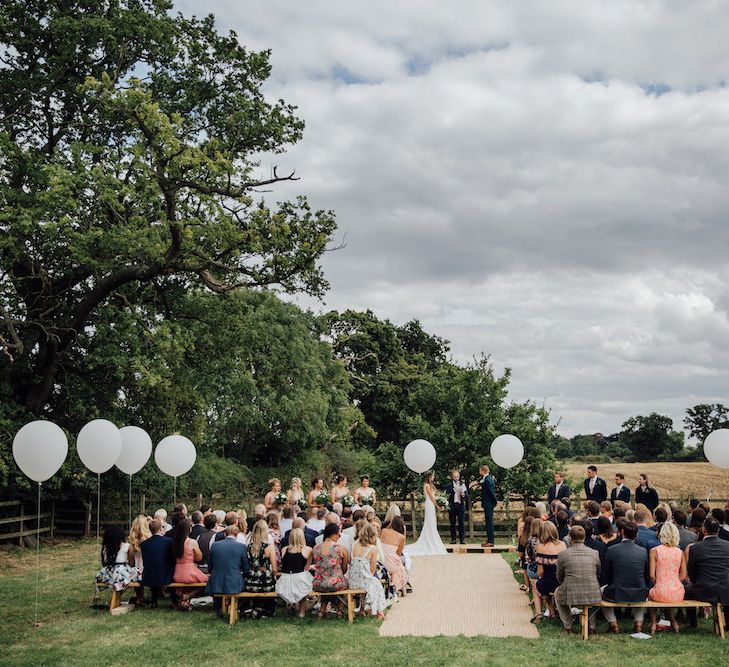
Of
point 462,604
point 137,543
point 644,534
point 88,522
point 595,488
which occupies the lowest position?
point 462,604

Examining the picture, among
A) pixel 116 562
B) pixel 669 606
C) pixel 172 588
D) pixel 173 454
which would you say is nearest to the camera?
pixel 669 606

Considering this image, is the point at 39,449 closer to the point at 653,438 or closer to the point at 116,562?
the point at 116,562

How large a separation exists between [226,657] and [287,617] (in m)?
2.17

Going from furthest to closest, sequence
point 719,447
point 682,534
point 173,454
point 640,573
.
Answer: point 719,447 < point 173,454 < point 682,534 < point 640,573

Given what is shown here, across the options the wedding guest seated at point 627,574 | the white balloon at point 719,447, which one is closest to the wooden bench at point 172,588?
the wedding guest seated at point 627,574

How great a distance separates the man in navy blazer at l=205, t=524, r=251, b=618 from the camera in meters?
10.6

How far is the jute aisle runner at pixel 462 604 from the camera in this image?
10.2 metres

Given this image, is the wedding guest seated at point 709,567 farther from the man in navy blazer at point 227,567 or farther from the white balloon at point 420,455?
the white balloon at point 420,455

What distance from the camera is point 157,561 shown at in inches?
449

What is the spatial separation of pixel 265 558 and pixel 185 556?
4.92 ft

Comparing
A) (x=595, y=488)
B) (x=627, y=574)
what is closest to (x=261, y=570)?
(x=627, y=574)

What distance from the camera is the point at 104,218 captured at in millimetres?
19297

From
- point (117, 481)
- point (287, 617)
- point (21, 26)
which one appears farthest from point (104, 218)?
point (287, 617)

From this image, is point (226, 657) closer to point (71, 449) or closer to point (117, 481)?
point (71, 449)
